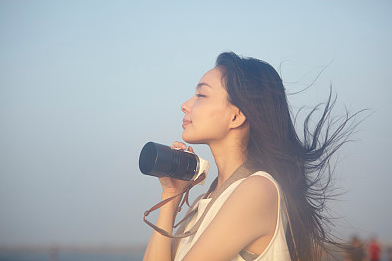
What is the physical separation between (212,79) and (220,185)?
0.59m

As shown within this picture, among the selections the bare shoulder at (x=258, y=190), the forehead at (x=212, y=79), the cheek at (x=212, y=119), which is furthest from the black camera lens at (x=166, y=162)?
the bare shoulder at (x=258, y=190)

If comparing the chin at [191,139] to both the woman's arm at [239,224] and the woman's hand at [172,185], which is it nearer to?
the woman's hand at [172,185]

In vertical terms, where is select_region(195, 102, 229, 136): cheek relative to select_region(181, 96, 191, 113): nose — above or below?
below

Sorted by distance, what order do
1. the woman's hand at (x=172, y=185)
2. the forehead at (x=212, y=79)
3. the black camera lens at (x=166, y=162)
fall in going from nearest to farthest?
the black camera lens at (x=166, y=162), the forehead at (x=212, y=79), the woman's hand at (x=172, y=185)

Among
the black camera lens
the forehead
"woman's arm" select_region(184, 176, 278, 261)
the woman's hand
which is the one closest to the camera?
"woman's arm" select_region(184, 176, 278, 261)

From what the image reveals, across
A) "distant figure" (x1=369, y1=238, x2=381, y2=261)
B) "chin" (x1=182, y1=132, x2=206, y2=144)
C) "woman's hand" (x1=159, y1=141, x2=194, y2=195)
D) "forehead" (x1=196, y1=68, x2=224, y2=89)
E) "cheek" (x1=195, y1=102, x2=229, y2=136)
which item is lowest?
"distant figure" (x1=369, y1=238, x2=381, y2=261)

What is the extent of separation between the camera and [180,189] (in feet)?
7.96

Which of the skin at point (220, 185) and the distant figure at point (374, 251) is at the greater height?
the skin at point (220, 185)

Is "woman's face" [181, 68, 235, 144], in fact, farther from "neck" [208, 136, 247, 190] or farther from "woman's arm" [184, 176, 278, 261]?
"woman's arm" [184, 176, 278, 261]

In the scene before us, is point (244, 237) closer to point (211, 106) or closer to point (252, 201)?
point (252, 201)

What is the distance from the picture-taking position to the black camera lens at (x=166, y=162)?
2.10 meters

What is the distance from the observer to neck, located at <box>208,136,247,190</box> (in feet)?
7.05

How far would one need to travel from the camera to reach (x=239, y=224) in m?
1.66

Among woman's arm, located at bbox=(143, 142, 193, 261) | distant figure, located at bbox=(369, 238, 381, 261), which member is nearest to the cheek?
woman's arm, located at bbox=(143, 142, 193, 261)
